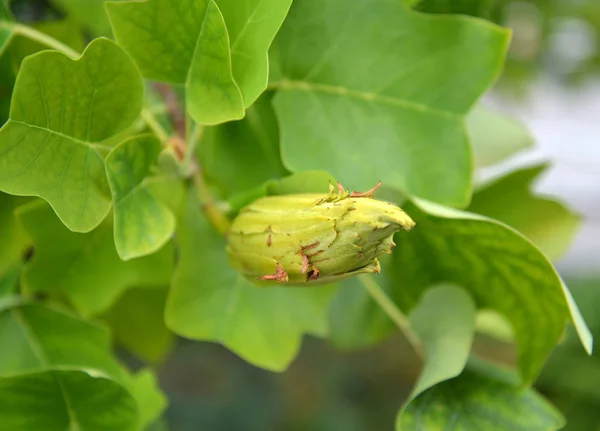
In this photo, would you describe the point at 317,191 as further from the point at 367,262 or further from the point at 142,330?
the point at 142,330


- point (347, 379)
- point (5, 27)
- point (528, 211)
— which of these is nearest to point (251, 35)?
point (5, 27)

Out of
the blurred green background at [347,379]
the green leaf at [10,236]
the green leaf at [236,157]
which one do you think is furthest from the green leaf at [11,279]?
the blurred green background at [347,379]

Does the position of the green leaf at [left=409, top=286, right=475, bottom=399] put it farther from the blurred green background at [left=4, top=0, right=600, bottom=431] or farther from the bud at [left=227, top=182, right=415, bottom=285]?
the blurred green background at [left=4, top=0, right=600, bottom=431]

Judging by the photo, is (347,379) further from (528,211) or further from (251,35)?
(251,35)

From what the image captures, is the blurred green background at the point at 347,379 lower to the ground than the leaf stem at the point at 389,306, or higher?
lower

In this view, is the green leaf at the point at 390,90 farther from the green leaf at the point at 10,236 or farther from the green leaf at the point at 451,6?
the green leaf at the point at 10,236

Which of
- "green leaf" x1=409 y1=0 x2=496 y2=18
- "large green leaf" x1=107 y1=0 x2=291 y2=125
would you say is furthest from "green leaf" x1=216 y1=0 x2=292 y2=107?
"green leaf" x1=409 y1=0 x2=496 y2=18

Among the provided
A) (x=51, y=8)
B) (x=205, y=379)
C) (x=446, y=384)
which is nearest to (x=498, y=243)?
(x=446, y=384)
